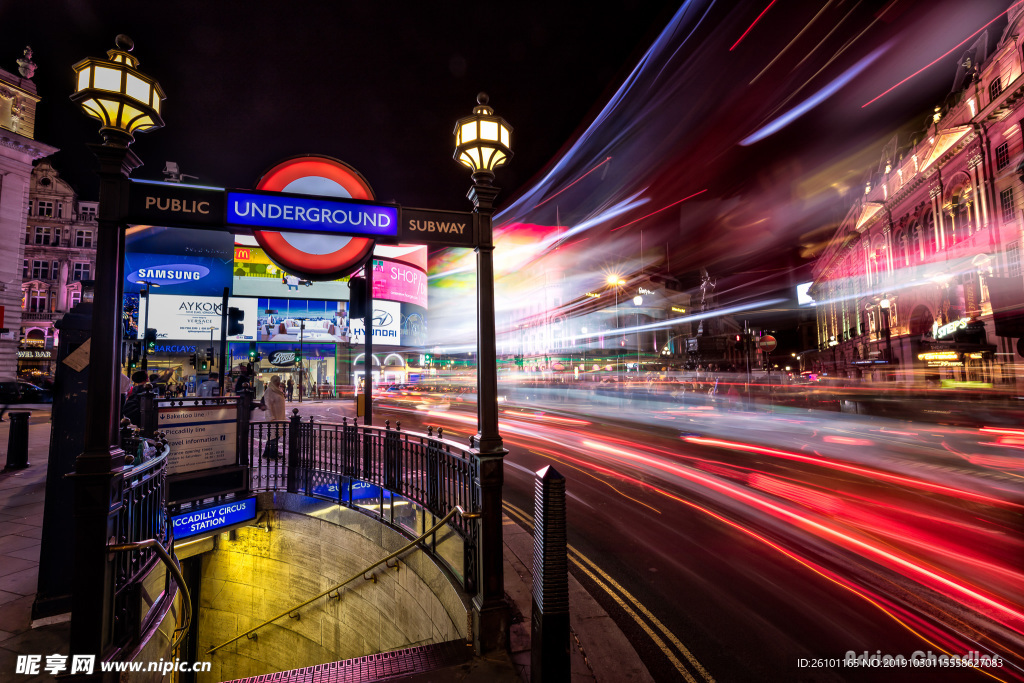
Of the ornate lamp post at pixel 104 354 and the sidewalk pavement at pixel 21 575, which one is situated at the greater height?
the ornate lamp post at pixel 104 354

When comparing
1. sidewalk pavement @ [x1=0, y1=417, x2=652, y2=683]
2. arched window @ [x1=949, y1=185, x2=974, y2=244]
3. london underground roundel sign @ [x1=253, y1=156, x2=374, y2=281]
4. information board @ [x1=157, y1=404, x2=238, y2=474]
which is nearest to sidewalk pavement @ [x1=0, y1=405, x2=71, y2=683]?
sidewalk pavement @ [x1=0, y1=417, x2=652, y2=683]

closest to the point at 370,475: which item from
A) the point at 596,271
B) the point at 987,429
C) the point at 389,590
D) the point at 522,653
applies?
the point at 389,590

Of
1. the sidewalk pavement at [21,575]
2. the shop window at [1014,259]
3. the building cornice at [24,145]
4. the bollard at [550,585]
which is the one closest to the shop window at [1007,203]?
the shop window at [1014,259]

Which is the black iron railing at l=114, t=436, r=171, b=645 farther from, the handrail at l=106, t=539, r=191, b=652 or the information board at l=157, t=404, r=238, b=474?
the information board at l=157, t=404, r=238, b=474

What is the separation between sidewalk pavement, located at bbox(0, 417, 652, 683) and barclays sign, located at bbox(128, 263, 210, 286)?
147ft

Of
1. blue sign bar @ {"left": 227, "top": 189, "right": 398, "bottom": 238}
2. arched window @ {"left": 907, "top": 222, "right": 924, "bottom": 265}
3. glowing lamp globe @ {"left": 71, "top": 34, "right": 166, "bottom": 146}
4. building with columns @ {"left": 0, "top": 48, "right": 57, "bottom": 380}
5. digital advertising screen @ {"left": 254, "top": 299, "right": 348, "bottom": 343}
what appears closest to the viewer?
glowing lamp globe @ {"left": 71, "top": 34, "right": 166, "bottom": 146}

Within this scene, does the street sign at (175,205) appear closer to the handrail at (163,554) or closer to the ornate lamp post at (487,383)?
the ornate lamp post at (487,383)

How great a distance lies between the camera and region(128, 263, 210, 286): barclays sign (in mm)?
42312

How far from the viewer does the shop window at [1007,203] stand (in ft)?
86.9

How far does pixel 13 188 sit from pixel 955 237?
74.7 meters

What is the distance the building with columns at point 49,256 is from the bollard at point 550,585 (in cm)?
6071

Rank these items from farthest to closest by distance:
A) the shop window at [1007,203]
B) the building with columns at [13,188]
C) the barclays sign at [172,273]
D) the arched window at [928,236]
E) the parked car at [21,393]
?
the barclays sign at [172,273] < the arched window at [928,236] < the building with columns at [13,188] < the parked car at [21,393] < the shop window at [1007,203]

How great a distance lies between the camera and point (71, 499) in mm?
4648

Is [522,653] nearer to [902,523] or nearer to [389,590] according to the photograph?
[389,590]
